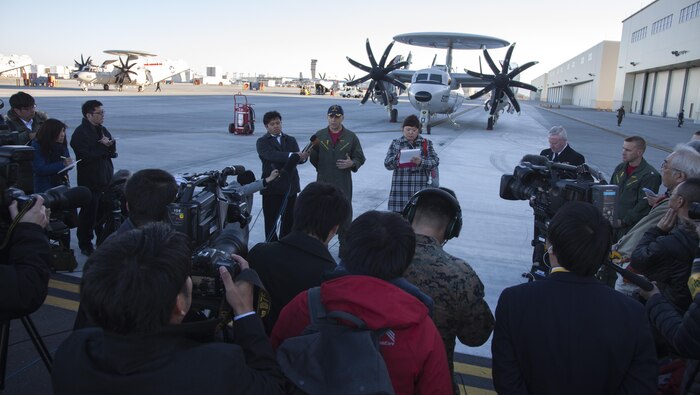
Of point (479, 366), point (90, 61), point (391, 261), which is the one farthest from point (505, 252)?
point (90, 61)

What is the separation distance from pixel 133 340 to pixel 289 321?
63cm

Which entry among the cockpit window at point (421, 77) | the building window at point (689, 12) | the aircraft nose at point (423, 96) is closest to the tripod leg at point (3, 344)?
the aircraft nose at point (423, 96)

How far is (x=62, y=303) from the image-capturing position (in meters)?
4.33

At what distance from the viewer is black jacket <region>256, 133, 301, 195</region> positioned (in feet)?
17.9

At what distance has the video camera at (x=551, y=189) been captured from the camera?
294cm

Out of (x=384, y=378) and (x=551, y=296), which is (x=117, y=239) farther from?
(x=551, y=296)

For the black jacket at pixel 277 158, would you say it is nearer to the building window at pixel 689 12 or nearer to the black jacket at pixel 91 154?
the black jacket at pixel 91 154

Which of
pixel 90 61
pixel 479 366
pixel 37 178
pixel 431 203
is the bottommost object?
pixel 479 366

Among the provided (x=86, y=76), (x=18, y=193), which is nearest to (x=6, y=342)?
(x=18, y=193)

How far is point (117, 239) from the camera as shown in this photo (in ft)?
4.60

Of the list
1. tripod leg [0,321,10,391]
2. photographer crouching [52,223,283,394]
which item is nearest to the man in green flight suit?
tripod leg [0,321,10,391]

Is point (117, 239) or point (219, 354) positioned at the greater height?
point (117, 239)

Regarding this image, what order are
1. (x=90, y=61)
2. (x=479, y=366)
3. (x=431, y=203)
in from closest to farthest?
(x=431, y=203) < (x=479, y=366) < (x=90, y=61)

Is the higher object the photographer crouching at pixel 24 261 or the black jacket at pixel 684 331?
the photographer crouching at pixel 24 261
